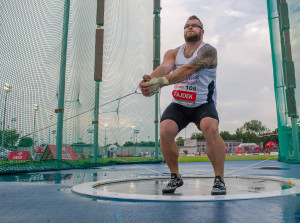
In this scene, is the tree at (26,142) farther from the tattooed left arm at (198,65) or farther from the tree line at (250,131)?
the tree line at (250,131)

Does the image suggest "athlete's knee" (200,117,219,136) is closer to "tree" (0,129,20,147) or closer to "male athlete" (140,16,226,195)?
"male athlete" (140,16,226,195)

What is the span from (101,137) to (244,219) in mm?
7558

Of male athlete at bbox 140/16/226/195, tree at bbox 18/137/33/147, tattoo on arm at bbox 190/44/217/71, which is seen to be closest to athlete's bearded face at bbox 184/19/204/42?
male athlete at bbox 140/16/226/195

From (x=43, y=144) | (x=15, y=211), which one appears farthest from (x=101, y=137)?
(x=15, y=211)

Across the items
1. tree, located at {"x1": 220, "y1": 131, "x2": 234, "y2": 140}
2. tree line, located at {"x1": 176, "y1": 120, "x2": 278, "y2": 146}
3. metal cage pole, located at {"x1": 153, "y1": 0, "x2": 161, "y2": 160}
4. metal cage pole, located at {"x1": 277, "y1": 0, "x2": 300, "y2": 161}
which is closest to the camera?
metal cage pole, located at {"x1": 277, "y1": 0, "x2": 300, "y2": 161}

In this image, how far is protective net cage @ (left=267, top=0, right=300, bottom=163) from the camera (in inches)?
361

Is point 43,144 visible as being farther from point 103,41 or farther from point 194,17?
point 194,17

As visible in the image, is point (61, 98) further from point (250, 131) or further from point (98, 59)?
point (250, 131)

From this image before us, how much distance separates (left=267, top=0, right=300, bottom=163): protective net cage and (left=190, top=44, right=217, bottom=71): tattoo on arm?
7.61 meters

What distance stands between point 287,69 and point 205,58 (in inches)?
312

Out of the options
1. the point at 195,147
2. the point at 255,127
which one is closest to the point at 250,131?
the point at 255,127

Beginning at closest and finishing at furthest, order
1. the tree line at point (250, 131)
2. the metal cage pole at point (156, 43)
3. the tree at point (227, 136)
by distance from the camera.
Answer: the metal cage pole at point (156, 43)
the tree line at point (250, 131)
the tree at point (227, 136)

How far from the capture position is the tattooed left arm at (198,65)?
2.49 m

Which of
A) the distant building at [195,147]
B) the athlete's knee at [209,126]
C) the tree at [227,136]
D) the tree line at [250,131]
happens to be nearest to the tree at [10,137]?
the athlete's knee at [209,126]
